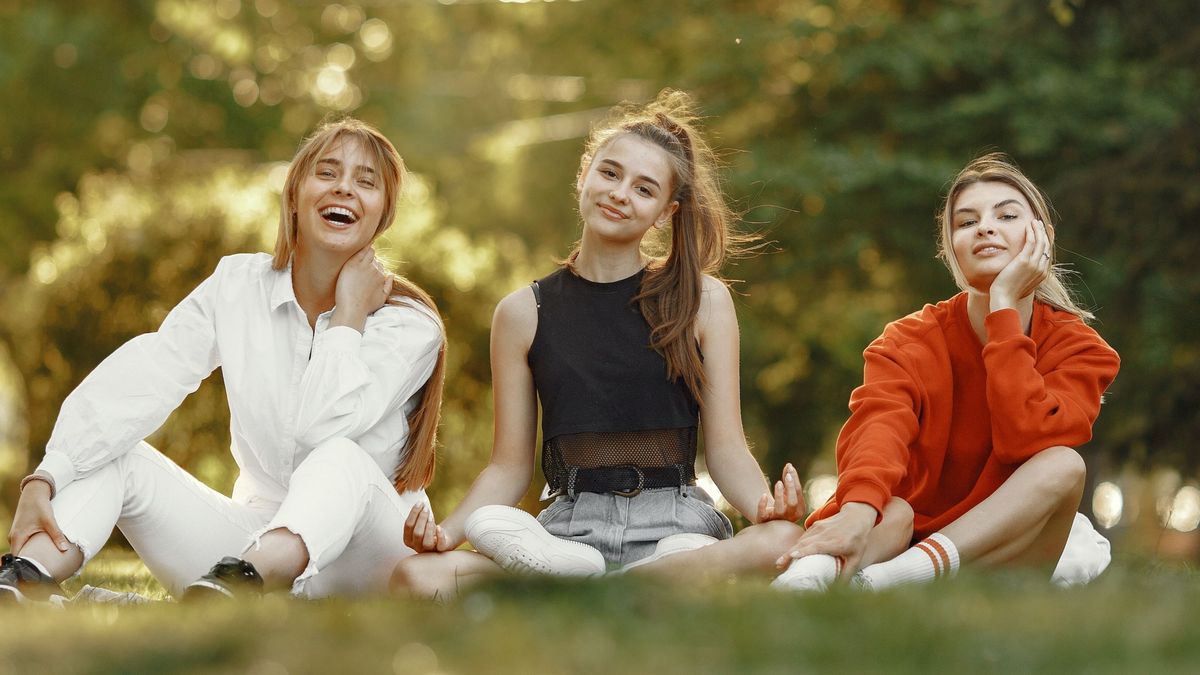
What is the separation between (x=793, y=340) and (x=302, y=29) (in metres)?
9.25

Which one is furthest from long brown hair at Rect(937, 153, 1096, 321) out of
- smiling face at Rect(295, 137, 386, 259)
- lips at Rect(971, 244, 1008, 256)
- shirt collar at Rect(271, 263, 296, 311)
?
shirt collar at Rect(271, 263, 296, 311)

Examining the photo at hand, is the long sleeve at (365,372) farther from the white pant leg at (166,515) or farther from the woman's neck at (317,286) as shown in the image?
the white pant leg at (166,515)

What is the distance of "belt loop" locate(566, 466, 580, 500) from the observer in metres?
4.43

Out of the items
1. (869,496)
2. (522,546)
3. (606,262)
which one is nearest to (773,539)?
(869,496)

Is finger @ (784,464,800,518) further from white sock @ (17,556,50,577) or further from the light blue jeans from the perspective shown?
white sock @ (17,556,50,577)

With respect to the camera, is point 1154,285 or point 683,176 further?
point 1154,285

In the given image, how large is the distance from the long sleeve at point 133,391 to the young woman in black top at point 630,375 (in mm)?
935

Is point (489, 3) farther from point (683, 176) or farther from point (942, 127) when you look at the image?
point (683, 176)

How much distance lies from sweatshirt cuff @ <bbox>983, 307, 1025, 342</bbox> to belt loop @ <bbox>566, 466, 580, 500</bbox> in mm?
1370

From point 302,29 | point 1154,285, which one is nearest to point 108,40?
point 302,29

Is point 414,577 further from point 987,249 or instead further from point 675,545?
point 987,249

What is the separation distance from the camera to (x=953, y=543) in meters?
3.87

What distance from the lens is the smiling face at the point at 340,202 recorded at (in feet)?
14.6

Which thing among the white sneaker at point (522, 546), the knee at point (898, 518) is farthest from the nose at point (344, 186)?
the knee at point (898, 518)
